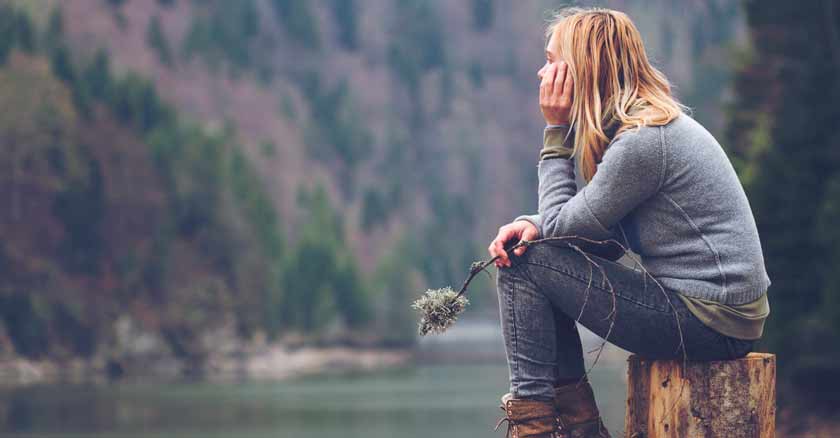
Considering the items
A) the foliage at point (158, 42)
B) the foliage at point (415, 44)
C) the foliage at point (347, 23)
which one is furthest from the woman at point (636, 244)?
the foliage at point (347, 23)

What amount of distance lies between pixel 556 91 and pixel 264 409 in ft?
103

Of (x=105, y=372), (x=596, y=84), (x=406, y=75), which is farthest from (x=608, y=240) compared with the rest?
(x=406, y=75)

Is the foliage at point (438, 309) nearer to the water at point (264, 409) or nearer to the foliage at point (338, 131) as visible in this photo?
the water at point (264, 409)

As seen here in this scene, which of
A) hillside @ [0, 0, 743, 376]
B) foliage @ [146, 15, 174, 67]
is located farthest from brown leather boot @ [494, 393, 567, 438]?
foliage @ [146, 15, 174, 67]

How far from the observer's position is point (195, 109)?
129375 millimetres

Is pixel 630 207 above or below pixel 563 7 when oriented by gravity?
below

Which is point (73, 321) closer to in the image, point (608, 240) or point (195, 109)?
point (608, 240)

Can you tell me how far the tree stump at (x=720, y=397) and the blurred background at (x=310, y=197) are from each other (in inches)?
17.5

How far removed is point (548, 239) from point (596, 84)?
0.61 meters

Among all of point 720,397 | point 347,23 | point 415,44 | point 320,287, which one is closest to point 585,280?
point 720,397

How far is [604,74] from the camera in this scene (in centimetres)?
520

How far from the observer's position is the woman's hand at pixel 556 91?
525 cm

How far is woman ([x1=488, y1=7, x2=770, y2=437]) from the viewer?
5012 mm

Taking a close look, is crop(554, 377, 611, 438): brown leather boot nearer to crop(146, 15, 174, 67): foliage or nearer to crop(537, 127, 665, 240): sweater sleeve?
crop(537, 127, 665, 240): sweater sleeve
